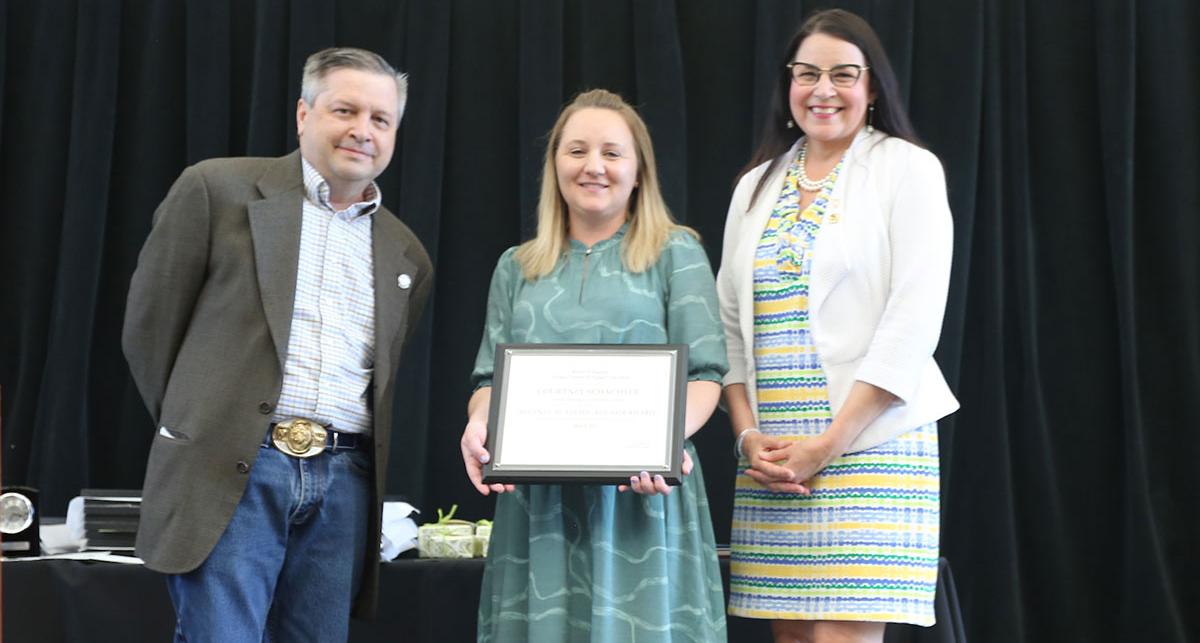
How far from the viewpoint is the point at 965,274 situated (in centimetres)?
411

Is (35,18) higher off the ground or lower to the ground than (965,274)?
higher

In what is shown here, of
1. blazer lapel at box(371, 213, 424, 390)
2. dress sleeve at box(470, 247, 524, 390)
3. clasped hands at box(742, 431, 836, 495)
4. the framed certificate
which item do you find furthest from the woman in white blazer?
blazer lapel at box(371, 213, 424, 390)

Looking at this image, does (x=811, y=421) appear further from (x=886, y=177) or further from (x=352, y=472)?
(x=352, y=472)

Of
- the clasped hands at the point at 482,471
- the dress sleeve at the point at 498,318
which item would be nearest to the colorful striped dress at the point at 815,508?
the clasped hands at the point at 482,471

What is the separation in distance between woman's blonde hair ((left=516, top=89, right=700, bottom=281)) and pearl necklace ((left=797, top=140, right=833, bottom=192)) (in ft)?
0.83

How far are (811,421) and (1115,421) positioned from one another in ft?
6.47

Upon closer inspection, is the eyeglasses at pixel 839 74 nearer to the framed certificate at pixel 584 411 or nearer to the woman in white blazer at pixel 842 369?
the woman in white blazer at pixel 842 369

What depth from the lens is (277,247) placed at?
8.30 ft

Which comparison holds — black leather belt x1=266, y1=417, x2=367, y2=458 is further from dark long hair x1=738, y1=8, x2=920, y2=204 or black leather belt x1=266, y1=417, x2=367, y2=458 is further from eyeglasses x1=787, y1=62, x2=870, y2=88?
eyeglasses x1=787, y1=62, x2=870, y2=88

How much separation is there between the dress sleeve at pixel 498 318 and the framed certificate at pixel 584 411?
5.1 inches

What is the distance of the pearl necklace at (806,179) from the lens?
2699mm

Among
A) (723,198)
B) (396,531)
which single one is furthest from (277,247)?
(723,198)

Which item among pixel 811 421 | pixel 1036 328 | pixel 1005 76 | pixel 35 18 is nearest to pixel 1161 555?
pixel 1036 328

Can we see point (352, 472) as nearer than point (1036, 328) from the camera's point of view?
Yes
